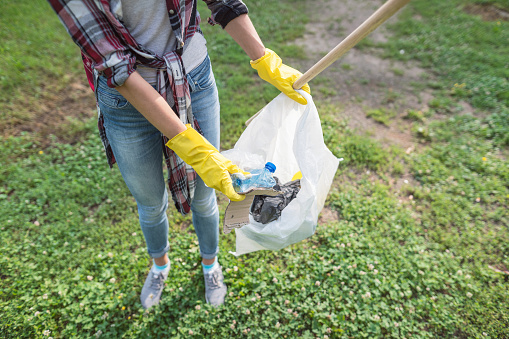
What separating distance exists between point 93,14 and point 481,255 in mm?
2712

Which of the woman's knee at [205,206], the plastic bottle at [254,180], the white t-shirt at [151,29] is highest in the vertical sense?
the white t-shirt at [151,29]

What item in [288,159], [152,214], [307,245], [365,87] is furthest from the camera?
[365,87]

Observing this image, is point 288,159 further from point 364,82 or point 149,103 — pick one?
point 364,82

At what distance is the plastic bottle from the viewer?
1.32 meters

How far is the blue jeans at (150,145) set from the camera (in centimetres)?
128

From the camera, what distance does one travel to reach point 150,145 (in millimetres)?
1413

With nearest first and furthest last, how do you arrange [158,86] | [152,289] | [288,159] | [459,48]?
[158,86] < [288,159] < [152,289] < [459,48]

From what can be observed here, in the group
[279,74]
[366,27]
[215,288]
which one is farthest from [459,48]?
[215,288]

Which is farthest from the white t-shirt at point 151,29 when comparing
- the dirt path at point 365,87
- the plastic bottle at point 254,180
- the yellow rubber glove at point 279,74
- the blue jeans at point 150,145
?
the dirt path at point 365,87

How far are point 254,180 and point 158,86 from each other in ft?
1.84

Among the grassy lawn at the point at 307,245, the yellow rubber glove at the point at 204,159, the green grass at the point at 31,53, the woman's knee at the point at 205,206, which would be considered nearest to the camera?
the yellow rubber glove at the point at 204,159

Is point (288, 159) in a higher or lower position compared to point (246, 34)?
lower

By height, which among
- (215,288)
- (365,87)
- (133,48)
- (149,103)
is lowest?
(215,288)

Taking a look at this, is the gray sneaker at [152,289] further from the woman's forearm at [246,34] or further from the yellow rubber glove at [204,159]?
the woman's forearm at [246,34]
